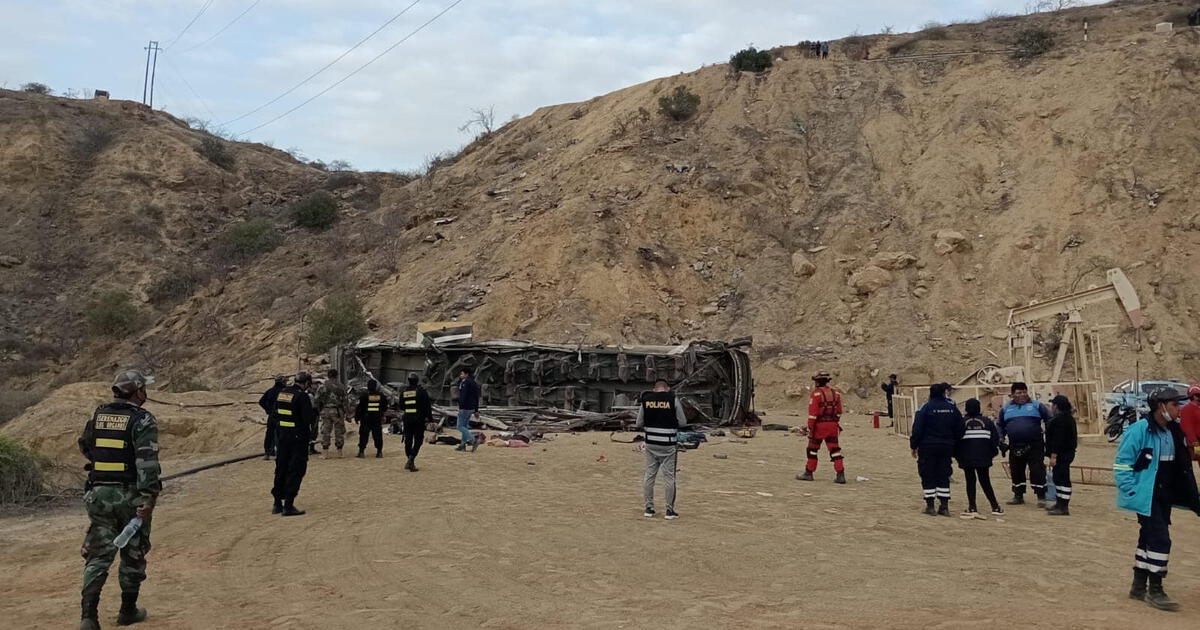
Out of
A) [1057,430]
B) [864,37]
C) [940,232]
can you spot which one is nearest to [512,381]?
[1057,430]

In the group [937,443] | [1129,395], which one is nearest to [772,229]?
[1129,395]

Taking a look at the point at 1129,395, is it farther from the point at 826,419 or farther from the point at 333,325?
the point at 333,325

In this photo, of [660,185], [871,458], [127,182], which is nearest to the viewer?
[871,458]

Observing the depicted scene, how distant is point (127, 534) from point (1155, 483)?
24.4 feet

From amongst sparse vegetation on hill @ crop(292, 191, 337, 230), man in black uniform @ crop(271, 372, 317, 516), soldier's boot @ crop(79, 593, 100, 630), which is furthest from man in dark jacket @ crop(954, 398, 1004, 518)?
sparse vegetation on hill @ crop(292, 191, 337, 230)

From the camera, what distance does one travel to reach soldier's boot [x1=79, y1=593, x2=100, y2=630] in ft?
18.6

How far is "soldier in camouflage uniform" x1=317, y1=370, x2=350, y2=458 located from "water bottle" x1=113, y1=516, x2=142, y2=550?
9.45 meters

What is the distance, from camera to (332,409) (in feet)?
51.0

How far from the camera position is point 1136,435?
20.6 ft

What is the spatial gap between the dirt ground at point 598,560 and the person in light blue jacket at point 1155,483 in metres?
0.29

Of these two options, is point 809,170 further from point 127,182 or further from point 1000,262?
point 127,182

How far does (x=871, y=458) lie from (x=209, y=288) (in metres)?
32.4

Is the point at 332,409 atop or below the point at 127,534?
atop

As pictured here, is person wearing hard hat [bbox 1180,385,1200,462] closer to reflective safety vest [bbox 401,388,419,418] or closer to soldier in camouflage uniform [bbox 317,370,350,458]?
reflective safety vest [bbox 401,388,419,418]
